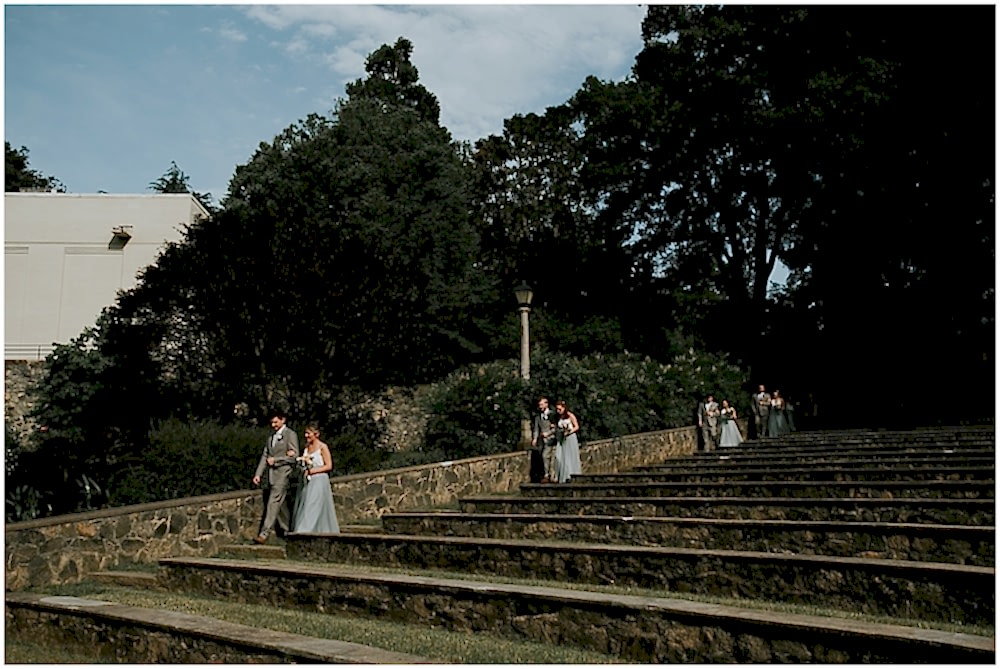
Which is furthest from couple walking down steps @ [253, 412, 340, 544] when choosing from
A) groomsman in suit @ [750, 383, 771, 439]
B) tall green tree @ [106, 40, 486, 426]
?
groomsman in suit @ [750, 383, 771, 439]

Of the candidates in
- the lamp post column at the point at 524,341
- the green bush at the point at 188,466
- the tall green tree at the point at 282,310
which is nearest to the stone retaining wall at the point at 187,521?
the lamp post column at the point at 524,341

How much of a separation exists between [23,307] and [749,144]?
30.2 m

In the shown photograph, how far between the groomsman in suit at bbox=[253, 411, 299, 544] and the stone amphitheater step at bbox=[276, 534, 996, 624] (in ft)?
7.95

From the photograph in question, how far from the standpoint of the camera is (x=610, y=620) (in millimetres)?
7305

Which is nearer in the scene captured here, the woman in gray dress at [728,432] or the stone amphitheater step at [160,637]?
the stone amphitheater step at [160,637]

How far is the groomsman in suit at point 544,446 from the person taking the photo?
60.2 feet

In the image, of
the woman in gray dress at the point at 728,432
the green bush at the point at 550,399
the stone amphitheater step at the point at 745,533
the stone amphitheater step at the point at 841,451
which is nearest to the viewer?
the stone amphitheater step at the point at 745,533

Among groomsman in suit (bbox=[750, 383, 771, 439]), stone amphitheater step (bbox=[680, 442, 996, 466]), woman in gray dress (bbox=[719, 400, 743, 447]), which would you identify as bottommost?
stone amphitheater step (bbox=[680, 442, 996, 466])

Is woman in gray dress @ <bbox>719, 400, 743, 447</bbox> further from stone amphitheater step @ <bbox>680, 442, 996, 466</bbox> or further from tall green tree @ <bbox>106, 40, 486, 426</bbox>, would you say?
tall green tree @ <bbox>106, 40, 486, 426</bbox>

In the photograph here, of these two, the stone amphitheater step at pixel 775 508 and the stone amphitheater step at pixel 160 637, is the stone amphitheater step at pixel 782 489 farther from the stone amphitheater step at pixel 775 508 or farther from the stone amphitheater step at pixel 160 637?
the stone amphitheater step at pixel 160 637

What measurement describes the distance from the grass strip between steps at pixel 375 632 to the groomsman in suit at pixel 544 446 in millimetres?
8999

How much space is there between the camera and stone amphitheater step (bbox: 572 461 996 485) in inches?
512

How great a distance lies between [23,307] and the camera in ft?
124

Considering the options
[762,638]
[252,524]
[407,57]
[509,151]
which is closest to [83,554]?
[252,524]
